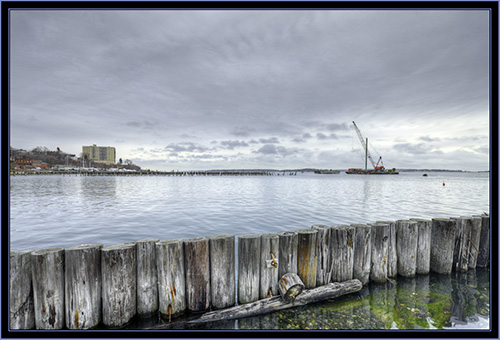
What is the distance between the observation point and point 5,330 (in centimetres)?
247

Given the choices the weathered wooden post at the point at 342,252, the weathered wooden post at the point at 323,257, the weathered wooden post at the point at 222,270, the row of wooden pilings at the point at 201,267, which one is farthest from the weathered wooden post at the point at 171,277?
the weathered wooden post at the point at 342,252

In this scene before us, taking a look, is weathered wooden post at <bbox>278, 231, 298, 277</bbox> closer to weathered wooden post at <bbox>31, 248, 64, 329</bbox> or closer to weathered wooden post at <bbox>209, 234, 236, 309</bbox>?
weathered wooden post at <bbox>209, 234, 236, 309</bbox>

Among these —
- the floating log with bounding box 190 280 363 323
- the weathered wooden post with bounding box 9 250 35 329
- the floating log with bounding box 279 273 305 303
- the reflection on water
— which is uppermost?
the weathered wooden post with bounding box 9 250 35 329

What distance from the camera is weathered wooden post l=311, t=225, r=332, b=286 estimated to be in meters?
4.56

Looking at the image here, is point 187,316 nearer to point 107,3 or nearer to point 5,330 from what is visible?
point 5,330

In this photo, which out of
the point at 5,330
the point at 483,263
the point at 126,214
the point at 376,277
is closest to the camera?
the point at 5,330

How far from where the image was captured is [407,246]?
→ 5.25m

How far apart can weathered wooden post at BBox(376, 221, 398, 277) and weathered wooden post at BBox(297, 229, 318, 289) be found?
6.60 ft

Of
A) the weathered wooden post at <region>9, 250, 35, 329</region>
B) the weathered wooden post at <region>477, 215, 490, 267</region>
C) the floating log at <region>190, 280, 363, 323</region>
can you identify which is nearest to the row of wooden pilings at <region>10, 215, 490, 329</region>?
the weathered wooden post at <region>9, 250, 35, 329</region>

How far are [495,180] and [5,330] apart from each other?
6409mm

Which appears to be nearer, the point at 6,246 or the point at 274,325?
the point at 6,246

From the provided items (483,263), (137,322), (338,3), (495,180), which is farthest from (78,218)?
(483,263)

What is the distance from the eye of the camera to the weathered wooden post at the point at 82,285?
11.0 ft

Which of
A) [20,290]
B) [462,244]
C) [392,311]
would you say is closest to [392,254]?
[392,311]
